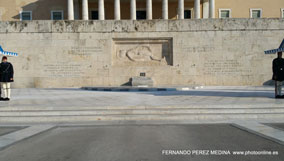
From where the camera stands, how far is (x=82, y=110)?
6.57 m

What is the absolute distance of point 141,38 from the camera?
16391 millimetres

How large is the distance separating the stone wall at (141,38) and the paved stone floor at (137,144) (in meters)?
11.3

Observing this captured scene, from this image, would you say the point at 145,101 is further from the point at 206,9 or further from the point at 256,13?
the point at 256,13

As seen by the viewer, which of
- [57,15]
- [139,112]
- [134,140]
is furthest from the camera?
[57,15]

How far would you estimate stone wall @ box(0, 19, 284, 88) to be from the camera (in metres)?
16.2

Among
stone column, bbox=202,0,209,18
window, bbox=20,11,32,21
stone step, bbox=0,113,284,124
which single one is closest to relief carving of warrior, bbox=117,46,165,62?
stone step, bbox=0,113,284,124

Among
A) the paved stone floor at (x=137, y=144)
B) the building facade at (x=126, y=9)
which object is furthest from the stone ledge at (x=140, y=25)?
the building facade at (x=126, y=9)

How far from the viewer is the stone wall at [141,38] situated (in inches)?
637

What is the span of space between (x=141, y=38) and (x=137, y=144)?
13.4m

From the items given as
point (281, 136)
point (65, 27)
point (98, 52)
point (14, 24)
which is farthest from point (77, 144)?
point (14, 24)

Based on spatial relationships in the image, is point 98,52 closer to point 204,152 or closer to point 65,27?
point 65,27

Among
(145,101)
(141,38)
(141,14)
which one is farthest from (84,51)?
(141,14)

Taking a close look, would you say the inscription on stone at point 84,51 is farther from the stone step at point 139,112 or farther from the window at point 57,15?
the window at point 57,15

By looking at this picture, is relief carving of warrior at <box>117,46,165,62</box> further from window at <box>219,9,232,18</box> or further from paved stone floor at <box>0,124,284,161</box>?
window at <box>219,9,232,18</box>
